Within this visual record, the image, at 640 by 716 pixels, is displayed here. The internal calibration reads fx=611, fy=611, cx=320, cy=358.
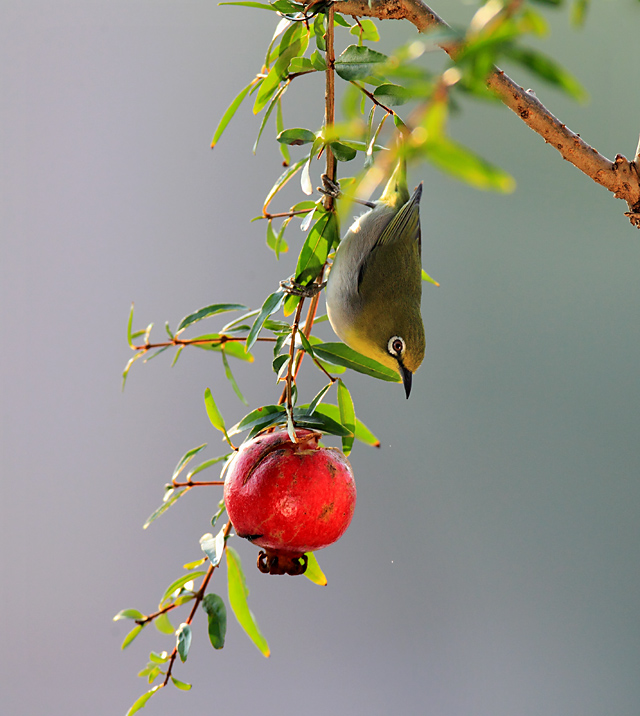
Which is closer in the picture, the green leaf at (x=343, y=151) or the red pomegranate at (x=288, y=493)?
the red pomegranate at (x=288, y=493)

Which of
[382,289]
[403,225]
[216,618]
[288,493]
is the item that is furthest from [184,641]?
[403,225]

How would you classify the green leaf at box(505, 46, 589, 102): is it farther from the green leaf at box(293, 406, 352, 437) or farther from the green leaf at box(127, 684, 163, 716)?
the green leaf at box(127, 684, 163, 716)

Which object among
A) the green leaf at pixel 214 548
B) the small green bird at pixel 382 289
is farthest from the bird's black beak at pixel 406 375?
the green leaf at pixel 214 548

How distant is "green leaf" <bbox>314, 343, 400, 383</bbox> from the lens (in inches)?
24.8

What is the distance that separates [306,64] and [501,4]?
49 cm

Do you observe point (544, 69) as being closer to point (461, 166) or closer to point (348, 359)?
point (461, 166)

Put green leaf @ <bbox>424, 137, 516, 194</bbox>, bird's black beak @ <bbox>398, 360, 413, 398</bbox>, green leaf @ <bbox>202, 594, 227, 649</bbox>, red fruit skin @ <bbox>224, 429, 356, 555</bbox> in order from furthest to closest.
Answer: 1. bird's black beak @ <bbox>398, 360, 413, 398</bbox>
2. green leaf @ <bbox>202, 594, 227, 649</bbox>
3. red fruit skin @ <bbox>224, 429, 356, 555</bbox>
4. green leaf @ <bbox>424, 137, 516, 194</bbox>

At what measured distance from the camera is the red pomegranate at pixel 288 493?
500 millimetres

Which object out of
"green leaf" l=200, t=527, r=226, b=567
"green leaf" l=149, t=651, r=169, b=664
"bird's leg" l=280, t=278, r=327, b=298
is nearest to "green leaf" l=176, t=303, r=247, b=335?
"bird's leg" l=280, t=278, r=327, b=298

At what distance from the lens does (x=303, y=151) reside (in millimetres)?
1812

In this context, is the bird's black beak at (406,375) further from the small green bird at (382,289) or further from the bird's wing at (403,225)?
the bird's wing at (403,225)

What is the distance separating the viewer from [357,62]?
55cm

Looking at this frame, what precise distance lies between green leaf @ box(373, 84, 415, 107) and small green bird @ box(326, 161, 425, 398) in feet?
0.52

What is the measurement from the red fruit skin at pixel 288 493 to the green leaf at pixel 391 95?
324 millimetres
